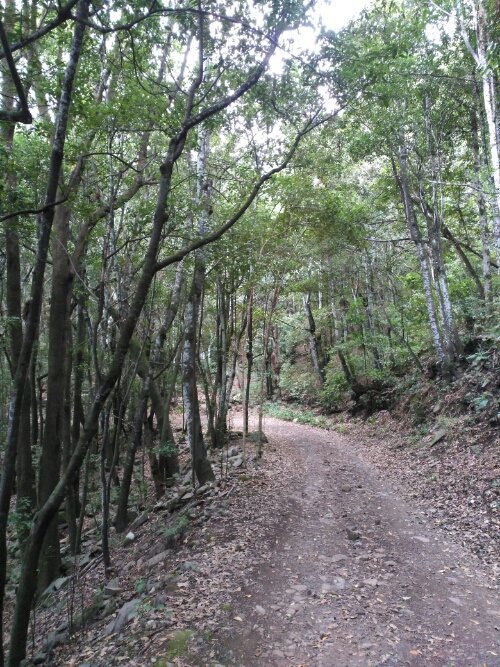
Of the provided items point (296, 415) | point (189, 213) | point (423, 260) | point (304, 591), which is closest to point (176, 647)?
point (304, 591)

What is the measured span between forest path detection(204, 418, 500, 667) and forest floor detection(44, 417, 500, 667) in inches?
0.6

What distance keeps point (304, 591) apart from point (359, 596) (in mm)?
651

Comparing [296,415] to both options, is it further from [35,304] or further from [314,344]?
[35,304]

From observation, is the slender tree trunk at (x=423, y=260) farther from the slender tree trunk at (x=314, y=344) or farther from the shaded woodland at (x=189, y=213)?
the slender tree trunk at (x=314, y=344)

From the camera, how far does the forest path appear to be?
4.05 metres

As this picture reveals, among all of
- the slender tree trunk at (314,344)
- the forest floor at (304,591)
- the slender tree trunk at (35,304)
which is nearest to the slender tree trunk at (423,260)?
the forest floor at (304,591)

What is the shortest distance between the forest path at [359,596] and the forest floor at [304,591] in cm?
2

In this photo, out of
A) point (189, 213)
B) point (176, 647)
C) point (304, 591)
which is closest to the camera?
point (176, 647)

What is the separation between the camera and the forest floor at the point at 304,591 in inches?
162

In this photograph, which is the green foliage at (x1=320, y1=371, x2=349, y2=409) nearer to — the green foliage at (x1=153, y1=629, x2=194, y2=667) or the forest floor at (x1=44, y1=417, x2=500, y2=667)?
Result: the forest floor at (x1=44, y1=417, x2=500, y2=667)

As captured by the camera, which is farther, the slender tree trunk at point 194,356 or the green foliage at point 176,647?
the slender tree trunk at point 194,356

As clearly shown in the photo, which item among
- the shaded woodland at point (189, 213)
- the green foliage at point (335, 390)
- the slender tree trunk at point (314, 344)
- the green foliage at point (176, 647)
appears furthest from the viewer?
the slender tree trunk at point (314, 344)

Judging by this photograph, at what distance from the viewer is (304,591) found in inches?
205

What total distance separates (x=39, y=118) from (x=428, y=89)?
407 inches
